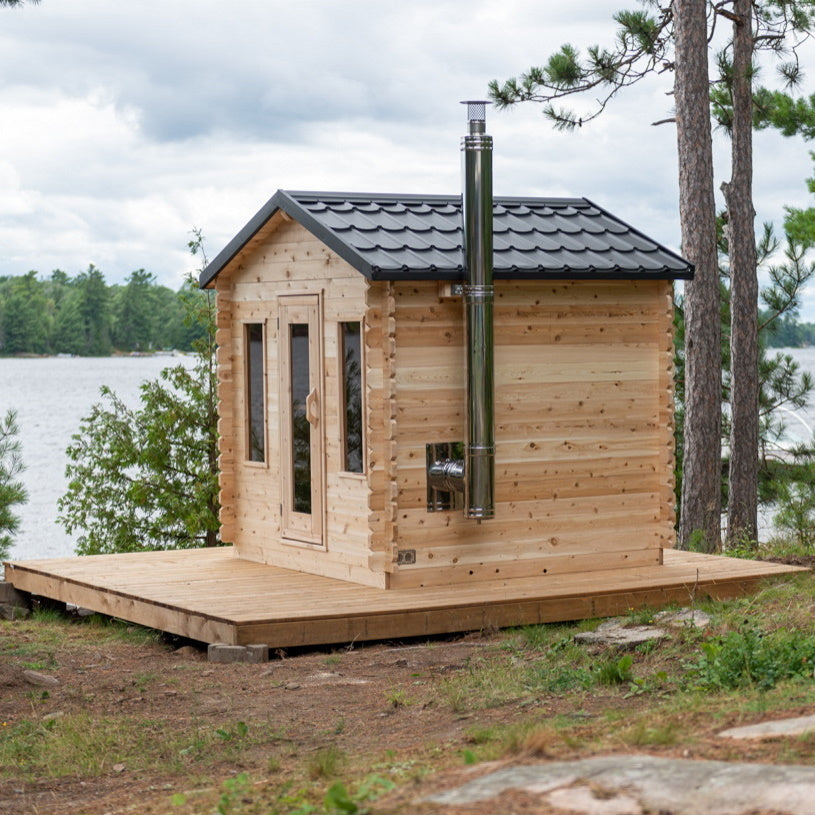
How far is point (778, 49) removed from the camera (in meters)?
16.7

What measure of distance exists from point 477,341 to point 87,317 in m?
36.6

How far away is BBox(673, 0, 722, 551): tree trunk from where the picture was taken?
13234 millimetres

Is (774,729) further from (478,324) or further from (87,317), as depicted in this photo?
(87,317)

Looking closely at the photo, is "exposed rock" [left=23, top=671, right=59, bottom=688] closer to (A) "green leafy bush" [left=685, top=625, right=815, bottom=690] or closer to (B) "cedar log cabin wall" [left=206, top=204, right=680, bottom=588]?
(B) "cedar log cabin wall" [left=206, top=204, right=680, bottom=588]

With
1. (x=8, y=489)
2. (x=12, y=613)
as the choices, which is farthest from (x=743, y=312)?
(x=12, y=613)

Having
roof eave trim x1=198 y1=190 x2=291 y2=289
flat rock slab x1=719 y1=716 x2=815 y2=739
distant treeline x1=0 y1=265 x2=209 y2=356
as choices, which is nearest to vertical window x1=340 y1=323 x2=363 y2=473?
roof eave trim x1=198 y1=190 x2=291 y2=289

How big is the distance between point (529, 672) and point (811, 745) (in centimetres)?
286

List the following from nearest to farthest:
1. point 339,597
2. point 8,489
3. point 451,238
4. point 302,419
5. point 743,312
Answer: point 339,597 < point 451,238 < point 302,419 < point 8,489 < point 743,312

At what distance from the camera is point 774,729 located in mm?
4598

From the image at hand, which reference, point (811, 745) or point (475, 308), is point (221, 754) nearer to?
point (811, 745)

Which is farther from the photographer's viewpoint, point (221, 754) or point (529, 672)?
point (529, 672)

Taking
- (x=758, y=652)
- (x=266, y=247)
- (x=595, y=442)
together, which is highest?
(x=266, y=247)

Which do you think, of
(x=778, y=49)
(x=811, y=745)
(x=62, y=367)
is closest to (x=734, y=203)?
(x=778, y=49)

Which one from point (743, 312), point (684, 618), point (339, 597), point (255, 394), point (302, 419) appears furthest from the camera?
point (743, 312)
